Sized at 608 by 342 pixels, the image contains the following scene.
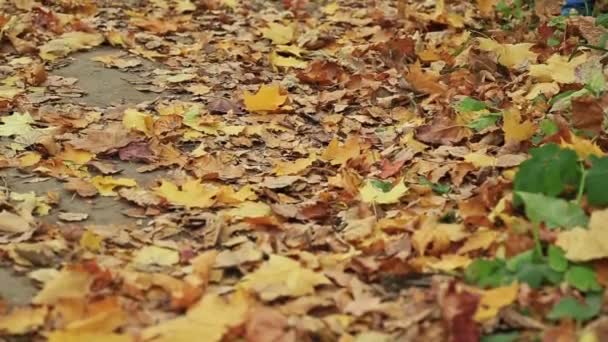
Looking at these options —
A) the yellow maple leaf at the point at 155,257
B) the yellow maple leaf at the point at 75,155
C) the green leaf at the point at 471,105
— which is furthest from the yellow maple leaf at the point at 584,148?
the yellow maple leaf at the point at 75,155

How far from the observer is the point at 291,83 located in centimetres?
369

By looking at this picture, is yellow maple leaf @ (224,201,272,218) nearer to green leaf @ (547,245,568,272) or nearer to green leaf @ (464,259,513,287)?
green leaf @ (464,259,513,287)

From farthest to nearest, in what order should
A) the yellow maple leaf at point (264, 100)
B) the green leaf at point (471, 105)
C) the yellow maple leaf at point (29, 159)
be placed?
the yellow maple leaf at point (264, 100) < the green leaf at point (471, 105) < the yellow maple leaf at point (29, 159)

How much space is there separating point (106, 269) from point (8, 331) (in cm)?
30

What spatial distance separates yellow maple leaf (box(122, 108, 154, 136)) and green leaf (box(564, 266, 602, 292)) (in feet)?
5.64

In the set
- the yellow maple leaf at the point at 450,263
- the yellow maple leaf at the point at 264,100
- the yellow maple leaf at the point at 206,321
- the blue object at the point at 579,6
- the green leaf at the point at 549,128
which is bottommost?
the yellow maple leaf at the point at 264,100

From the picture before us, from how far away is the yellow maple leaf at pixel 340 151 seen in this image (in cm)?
292

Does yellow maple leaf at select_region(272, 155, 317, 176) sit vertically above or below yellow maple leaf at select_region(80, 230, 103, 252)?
below

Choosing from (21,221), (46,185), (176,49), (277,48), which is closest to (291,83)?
(277,48)

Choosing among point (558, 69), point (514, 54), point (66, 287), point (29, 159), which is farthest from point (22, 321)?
point (514, 54)

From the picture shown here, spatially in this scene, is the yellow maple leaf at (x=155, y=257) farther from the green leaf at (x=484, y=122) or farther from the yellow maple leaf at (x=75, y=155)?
the green leaf at (x=484, y=122)

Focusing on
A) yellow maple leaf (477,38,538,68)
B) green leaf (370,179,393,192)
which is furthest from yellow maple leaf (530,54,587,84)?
green leaf (370,179,393,192)

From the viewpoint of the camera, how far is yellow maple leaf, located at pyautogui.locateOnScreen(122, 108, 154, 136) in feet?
10.2

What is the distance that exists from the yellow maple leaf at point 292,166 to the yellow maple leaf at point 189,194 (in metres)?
0.27
